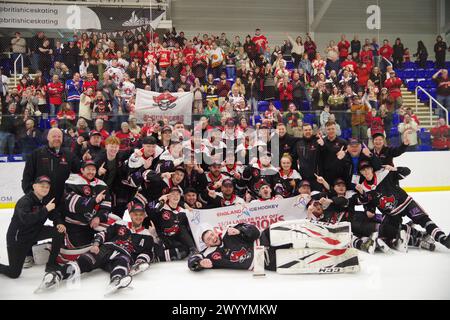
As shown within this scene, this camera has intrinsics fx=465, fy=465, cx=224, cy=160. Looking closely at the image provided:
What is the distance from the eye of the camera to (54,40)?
11.3 metres

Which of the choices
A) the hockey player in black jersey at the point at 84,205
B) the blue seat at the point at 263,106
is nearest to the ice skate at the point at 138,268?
the hockey player in black jersey at the point at 84,205

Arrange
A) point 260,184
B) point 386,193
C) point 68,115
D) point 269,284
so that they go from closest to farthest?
point 269,284, point 386,193, point 260,184, point 68,115

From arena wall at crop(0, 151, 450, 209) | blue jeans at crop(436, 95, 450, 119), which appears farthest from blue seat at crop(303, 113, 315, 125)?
blue jeans at crop(436, 95, 450, 119)

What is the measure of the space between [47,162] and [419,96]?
27.2ft

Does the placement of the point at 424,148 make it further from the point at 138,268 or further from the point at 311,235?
the point at 138,268

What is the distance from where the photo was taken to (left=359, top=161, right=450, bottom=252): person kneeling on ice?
17.1ft

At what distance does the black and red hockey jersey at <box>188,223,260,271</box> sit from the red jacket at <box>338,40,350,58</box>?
816 cm

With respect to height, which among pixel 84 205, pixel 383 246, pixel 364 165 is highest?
pixel 364 165

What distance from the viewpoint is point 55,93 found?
9.52 metres

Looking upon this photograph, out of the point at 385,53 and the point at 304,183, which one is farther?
the point at 385,53

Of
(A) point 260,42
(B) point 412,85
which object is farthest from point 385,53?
(A) point 260,42

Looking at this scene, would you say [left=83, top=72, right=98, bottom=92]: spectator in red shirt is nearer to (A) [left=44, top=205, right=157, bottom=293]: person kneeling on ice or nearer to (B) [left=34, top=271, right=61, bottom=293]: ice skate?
(A) [left=44, top=205, right=157, bottom=293]: person kneeling on ice

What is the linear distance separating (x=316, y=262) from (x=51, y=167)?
2929mm

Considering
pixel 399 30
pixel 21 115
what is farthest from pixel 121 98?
pixel 399 30
